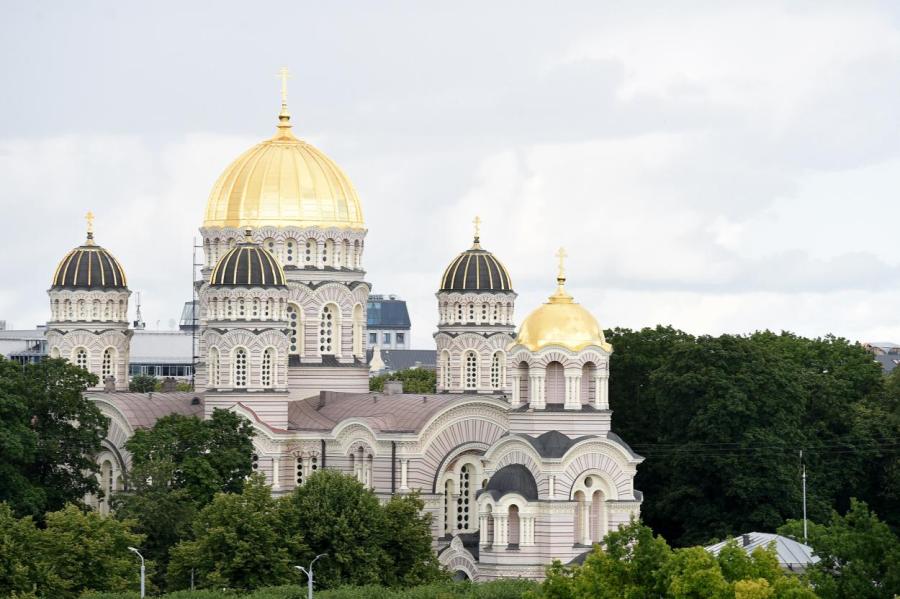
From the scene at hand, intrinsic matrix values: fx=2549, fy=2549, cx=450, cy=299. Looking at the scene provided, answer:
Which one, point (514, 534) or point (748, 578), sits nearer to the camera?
point (748, 578)

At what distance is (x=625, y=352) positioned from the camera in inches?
3644

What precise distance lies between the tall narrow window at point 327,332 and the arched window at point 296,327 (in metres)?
0.85

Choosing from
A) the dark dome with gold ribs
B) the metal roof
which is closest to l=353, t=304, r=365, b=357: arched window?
the dark dome with gold ribs

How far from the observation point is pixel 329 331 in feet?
300

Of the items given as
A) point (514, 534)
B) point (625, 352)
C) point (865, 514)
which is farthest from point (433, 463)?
point (865, 514)

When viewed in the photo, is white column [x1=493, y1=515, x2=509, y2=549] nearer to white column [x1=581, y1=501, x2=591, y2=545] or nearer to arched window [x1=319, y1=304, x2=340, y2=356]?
white column [x1=581, y1=501, x2=591, y2=545]

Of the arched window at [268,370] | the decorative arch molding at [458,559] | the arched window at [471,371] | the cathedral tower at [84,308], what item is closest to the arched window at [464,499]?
the decorative arch molding at [458,559]

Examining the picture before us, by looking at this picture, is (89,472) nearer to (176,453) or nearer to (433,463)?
(176,453)

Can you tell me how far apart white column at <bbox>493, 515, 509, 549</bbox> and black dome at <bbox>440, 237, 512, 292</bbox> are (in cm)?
1426

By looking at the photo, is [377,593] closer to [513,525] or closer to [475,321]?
[513,525]

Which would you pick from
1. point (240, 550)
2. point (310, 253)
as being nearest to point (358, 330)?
point (310, 253)

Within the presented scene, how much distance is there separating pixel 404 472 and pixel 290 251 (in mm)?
11308

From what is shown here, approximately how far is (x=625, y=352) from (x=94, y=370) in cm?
1937

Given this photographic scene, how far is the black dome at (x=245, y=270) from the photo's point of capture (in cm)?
8512
